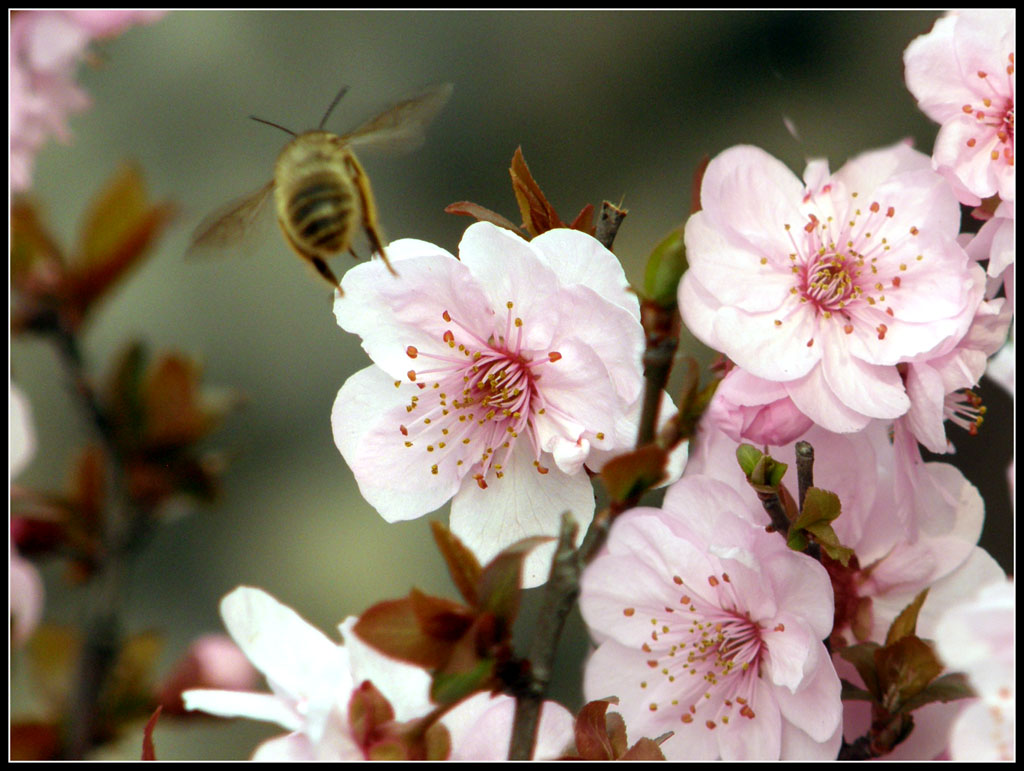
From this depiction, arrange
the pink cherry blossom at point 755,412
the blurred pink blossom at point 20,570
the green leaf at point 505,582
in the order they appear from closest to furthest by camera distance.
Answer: the green leaf at point 505,582, the pink cherry blossom at point 755,412, the blurred pink blossom at point 20,570

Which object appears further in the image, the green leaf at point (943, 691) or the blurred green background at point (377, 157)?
the blurred green background at point (377, 157)

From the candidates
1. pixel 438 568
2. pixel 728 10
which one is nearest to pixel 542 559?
pixel 728 10

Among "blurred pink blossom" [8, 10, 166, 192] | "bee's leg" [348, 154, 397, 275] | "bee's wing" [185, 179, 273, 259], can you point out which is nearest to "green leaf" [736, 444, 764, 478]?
"bee's leg" [348, 154, 397, 275]

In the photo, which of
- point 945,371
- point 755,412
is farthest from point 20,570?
point 945,371

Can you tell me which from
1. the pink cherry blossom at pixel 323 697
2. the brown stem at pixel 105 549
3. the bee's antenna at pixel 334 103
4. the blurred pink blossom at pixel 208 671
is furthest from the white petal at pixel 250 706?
the bee's antenna at pixel 334 103

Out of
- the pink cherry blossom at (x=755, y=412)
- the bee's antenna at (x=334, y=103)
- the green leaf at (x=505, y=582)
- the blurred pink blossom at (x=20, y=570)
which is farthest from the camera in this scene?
the bee's antenna at (x=334, y=103)

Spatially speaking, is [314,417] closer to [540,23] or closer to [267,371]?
[267,371]

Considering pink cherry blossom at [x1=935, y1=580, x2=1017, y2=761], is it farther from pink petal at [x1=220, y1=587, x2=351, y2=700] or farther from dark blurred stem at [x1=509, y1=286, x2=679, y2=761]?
pink petal at [x1=220, y1=587, x2=351, y2=700]

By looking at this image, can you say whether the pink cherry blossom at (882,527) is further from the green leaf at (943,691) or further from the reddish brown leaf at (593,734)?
the reddish brown leaf at (593,734)
